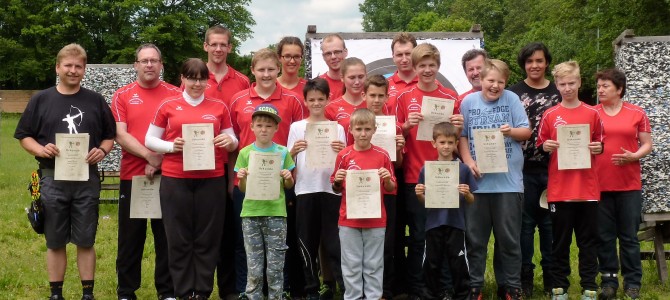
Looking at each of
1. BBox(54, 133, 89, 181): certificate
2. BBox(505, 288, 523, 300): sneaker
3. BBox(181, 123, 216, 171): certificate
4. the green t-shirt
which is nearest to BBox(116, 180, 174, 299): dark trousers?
BBox(54, 133, 89, 181): certificate

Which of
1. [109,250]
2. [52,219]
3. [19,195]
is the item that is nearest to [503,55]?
[19,195]

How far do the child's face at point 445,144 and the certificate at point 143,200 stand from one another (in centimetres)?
245

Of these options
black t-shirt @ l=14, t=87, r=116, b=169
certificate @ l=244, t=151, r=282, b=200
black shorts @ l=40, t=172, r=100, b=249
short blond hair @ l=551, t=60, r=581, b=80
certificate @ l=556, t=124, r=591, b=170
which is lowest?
black shorts @ l=40, t=172, r=100, b=249

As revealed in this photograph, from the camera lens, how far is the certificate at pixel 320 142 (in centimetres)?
740

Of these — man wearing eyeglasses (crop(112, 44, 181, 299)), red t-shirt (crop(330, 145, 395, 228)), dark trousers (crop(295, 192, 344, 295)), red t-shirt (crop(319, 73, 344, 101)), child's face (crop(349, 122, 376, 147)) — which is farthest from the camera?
red t-shirt (crop(319, 73, 344, 101))

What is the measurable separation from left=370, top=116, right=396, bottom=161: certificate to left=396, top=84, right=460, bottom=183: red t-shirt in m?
0.33

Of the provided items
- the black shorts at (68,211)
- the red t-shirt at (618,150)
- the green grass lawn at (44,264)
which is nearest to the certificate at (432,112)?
the red t-shirt at (618,150)

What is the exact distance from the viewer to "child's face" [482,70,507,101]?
24.7 feet

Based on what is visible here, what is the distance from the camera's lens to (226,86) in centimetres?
820

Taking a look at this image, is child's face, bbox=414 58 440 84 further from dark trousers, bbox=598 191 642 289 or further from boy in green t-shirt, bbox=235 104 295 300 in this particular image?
dark trousers, bbox=598 191 642 289

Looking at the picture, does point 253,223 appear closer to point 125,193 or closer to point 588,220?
point 125,193

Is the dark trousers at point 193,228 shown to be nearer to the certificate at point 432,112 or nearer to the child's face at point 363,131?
the child's face at point 363,131

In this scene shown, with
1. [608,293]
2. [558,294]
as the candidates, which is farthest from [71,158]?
[608,293]

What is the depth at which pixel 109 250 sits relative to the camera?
455 inches
